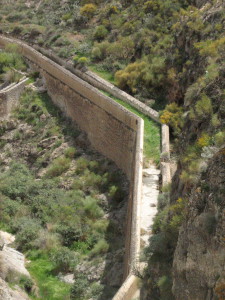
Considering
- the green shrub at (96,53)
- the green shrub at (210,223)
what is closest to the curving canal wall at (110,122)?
the green shrub at (96,53)

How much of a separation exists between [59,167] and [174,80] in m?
6.13

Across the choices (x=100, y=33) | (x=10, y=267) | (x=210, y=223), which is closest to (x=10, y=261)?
(x=10, y=267)

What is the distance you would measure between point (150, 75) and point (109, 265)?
11.1 meters

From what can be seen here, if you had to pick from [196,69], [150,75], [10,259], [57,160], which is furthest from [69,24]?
[10,259]

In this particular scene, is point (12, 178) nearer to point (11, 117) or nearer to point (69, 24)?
point (11, 117)

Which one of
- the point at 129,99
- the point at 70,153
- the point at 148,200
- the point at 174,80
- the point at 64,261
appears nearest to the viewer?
the point at 148,200

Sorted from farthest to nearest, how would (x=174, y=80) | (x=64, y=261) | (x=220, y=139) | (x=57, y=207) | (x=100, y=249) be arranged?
(x=174, y=80), (x=57, y=207), (x=100, y=249), (x=64, y=261), (x=220, y=139)

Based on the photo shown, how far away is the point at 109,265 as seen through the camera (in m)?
14.6

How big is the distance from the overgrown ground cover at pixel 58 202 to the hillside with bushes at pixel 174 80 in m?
2.70

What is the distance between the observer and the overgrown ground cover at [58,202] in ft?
48.8

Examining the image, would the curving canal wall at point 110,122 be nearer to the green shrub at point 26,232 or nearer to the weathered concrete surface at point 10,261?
the weathered concrete surface at point 10,261

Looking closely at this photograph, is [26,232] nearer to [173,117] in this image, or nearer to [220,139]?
[173,117]

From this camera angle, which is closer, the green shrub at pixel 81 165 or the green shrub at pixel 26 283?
the green shrub at pixel 26 283

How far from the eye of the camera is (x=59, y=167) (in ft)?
68.6
